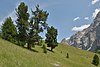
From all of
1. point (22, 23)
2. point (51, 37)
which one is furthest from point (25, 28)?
point (51, 37)

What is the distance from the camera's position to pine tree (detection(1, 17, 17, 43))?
74.1 m

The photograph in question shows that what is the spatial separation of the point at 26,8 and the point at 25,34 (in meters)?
7.50

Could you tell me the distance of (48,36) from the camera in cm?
10325

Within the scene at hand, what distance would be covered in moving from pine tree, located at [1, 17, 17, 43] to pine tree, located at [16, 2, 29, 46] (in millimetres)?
2052

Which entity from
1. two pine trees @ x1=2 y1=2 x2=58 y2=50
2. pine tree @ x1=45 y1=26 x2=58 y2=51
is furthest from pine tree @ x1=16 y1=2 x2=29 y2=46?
pine tree @ x1=45 y1=26 x2=58 y2=51

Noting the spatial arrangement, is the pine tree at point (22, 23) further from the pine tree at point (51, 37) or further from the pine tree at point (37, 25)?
the pine tree at point (51, 37)

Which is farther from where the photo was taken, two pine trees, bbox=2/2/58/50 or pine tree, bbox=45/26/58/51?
pine tree, bbox=45/26/58/51

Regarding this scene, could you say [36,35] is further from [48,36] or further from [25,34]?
[48,36]

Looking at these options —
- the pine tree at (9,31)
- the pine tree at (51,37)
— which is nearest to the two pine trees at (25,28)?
the pine tree at (9,31)

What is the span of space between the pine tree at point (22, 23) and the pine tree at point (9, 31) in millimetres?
2052

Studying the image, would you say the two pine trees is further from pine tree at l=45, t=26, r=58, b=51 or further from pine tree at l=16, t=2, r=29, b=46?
pine tree at l=45, t=26, r=58, b=51

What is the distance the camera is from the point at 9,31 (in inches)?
2963

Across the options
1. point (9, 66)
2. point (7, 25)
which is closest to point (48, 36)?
point (7, 25)

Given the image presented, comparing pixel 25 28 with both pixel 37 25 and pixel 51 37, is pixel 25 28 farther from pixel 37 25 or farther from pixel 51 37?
pixel 51 37
